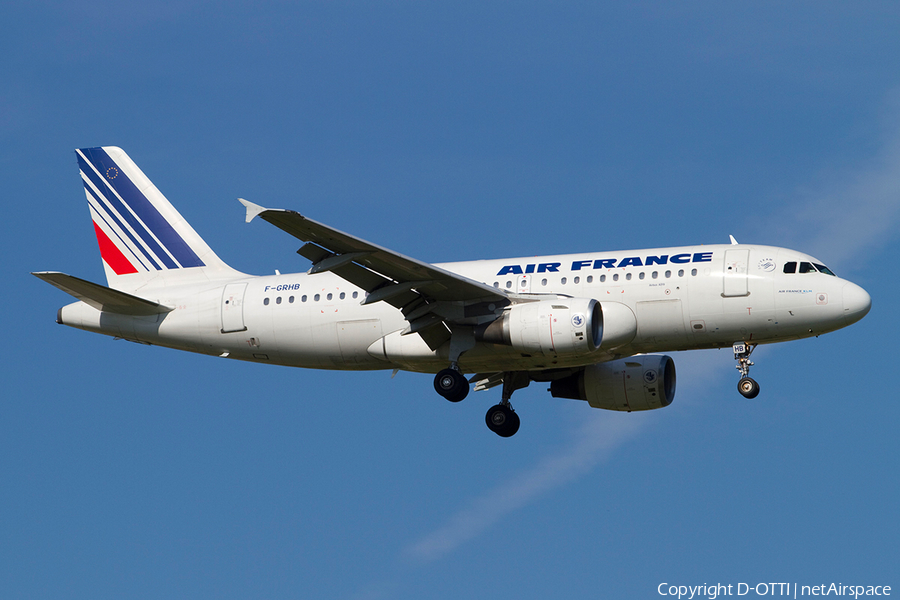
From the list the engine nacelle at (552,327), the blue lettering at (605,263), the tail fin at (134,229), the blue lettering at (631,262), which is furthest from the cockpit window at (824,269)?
the tail fin at (134,229)

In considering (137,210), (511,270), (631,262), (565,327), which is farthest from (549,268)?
(137,210)

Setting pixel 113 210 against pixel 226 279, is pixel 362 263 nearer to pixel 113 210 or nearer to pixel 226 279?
pixel 226 279

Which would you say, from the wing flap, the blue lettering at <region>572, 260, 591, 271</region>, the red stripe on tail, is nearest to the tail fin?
the red stripe on tail

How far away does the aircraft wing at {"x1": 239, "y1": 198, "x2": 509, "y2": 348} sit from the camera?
28.6 meters

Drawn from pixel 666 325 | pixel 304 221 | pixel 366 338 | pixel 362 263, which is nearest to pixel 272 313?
pixel 366 338

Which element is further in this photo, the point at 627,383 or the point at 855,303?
the point at 627,383

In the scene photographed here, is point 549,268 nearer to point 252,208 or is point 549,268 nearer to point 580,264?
point 580,264

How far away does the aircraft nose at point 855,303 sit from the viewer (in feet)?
103

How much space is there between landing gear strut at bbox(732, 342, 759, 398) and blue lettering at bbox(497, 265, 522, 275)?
21.3 feet

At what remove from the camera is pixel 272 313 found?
3478cm

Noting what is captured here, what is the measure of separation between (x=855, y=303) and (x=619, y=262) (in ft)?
21.1

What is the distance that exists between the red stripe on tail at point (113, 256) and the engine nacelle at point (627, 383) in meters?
15.0

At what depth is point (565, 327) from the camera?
101 ft

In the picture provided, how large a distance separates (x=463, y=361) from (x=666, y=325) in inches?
228
